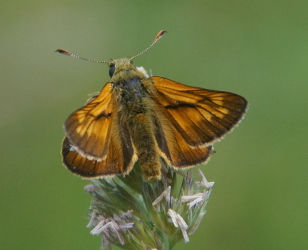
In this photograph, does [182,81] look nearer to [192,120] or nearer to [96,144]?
[192,120]

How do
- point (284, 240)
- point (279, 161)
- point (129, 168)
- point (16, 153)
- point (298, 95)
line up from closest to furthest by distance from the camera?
1. point (129, 168)
2. point (284, 240)
3. point (279, 161)
4. point (298, 95)
5. point (16, 153)

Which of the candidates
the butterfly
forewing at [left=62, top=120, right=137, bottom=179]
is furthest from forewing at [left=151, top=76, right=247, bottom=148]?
forewing at [left=62, top=120, right=137, bottom=179]

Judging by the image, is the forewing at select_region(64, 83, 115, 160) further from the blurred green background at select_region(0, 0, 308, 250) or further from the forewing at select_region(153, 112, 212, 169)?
the blurred green background at select_region(0, 0, 308, 250)

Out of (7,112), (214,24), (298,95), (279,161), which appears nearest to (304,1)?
(214,24)

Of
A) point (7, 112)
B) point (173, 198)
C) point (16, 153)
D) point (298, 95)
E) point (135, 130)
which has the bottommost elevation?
point (173, 198)

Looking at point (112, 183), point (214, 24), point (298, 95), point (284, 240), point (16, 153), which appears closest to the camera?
point (112, 183)

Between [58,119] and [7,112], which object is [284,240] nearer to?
[58,119]

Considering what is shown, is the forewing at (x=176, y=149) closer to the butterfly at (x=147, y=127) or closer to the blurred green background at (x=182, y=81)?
the butterfly at (x=147, y=127)

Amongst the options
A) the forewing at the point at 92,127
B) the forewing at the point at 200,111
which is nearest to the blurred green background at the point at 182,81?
the forewing at the point at 200,111

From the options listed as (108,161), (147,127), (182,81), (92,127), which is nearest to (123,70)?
(147,127)

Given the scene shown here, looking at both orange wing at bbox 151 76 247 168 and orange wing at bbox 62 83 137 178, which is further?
orange wing at bbox 151 76 247 168
